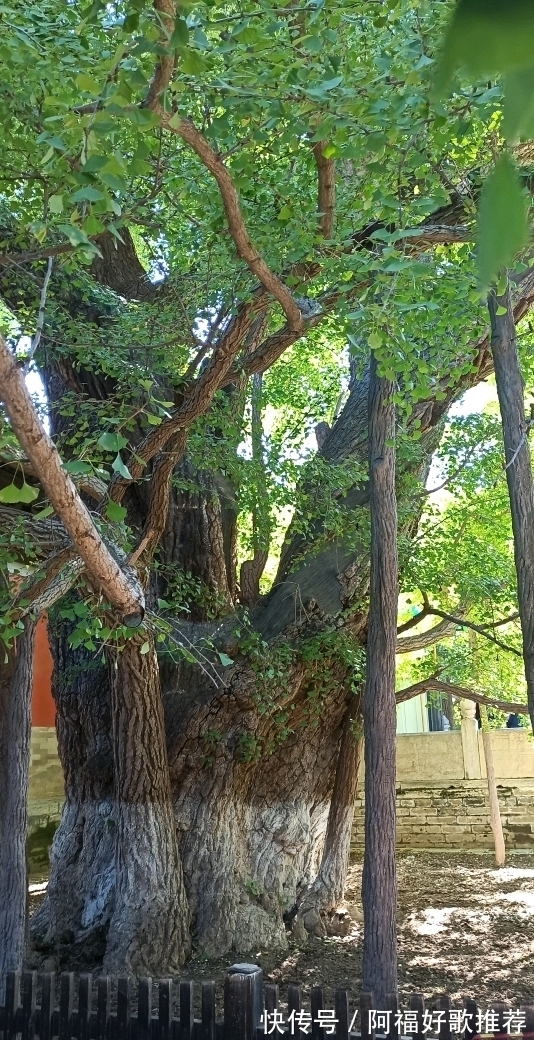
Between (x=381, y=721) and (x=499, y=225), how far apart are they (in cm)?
517

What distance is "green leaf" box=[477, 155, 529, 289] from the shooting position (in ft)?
1.44

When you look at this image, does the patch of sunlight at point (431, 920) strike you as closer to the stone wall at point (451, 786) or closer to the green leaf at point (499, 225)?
the stone wall at point (451, 786)

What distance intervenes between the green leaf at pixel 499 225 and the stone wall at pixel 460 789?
11.7 metres

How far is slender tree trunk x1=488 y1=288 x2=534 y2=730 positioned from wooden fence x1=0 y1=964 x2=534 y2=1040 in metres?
1.23

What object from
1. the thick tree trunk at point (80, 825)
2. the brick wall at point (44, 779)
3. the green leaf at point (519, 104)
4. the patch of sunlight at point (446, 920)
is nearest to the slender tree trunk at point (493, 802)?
the patch of sunlight at point (446, 920)

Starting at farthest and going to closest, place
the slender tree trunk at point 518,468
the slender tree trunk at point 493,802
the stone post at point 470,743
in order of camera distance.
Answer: the stone post at point 470,743, the slender tree trunk at point 493,802, the slender tree trunk at point 518,468

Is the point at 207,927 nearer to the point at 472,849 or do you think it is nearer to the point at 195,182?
the point at 195,182

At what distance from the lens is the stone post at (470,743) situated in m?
11.6

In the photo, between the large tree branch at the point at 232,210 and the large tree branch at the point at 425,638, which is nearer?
the large tree branch at the point at 232,210

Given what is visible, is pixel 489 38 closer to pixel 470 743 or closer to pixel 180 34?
pixel 180 34

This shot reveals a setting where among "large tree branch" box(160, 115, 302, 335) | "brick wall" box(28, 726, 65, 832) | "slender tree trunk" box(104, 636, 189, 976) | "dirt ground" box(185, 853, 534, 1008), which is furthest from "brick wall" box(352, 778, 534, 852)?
"large tree branch" box(160, 115, 302, 335)

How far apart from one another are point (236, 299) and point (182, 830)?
409 cm

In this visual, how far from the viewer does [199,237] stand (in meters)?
5.70

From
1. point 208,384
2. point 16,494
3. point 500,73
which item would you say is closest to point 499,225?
point 500,73
